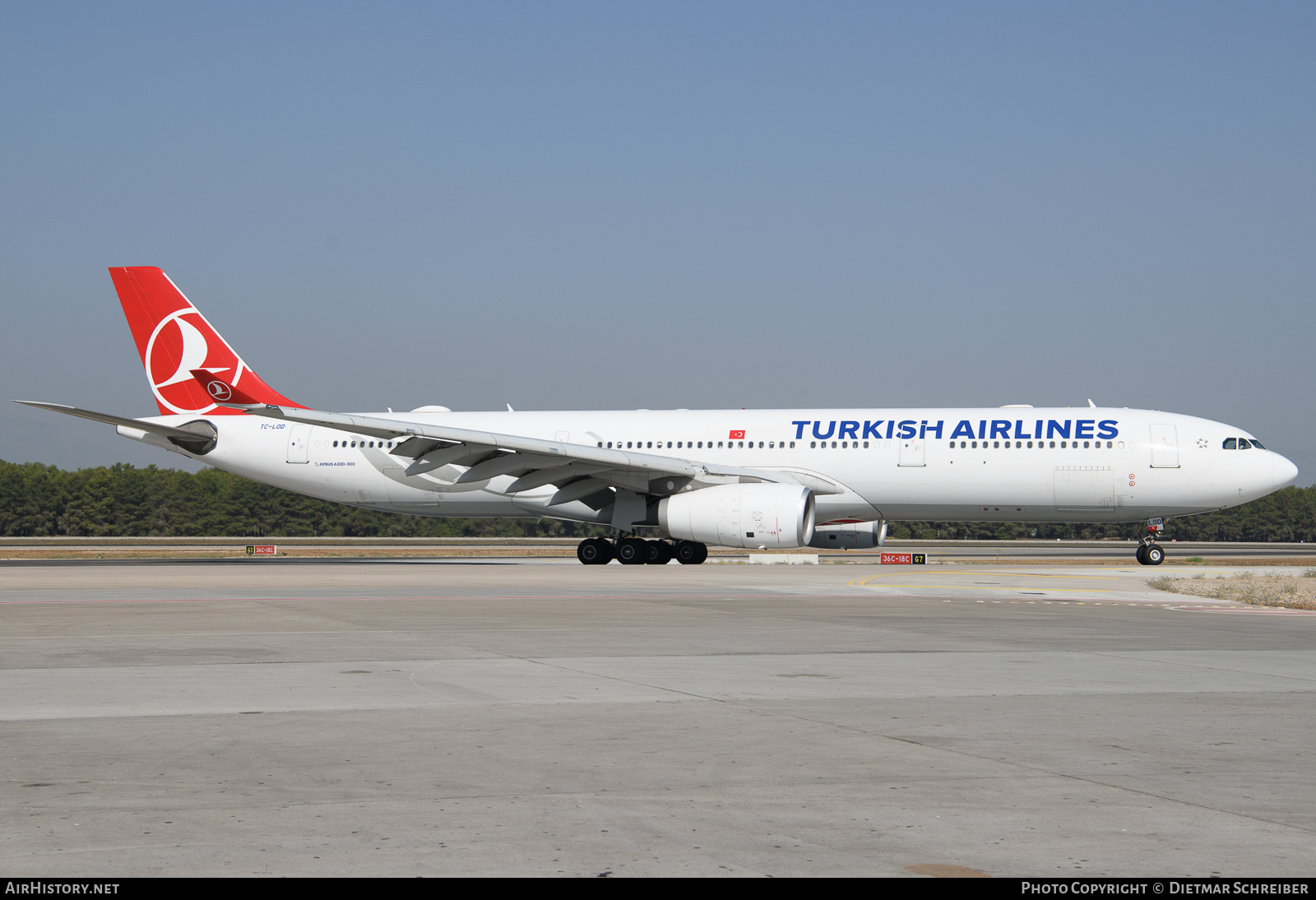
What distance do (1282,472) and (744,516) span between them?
43.2 ft

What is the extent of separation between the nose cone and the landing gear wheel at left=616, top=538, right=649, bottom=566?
597 inches

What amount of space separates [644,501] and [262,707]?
70.8ft

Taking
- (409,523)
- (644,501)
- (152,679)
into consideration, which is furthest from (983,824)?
(409,523)

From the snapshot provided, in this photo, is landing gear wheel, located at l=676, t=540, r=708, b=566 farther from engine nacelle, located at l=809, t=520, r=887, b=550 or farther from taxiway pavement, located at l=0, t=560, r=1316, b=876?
taxiway pavement, located at l=0, t=560, r=1316, b=876

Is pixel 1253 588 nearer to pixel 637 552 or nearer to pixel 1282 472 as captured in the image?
pixel 1282 472

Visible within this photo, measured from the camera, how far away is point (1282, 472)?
2897cm

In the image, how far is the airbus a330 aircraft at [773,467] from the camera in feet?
91.6

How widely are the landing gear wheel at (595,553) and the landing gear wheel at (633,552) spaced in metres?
0.36

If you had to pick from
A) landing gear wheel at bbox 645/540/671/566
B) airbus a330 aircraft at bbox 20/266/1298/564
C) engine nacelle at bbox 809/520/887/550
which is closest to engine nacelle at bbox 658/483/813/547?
airbus a330 aircraft at bbox 20/266/1298/564

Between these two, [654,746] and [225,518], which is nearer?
[654,746]

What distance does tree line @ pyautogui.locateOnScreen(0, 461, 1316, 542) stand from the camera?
295 feet

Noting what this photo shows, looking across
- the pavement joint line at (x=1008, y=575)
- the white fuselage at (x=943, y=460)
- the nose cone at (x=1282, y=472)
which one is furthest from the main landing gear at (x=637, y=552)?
the nose cone at (x=1282, y=472)

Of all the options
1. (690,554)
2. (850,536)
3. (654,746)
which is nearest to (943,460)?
(850,536)
